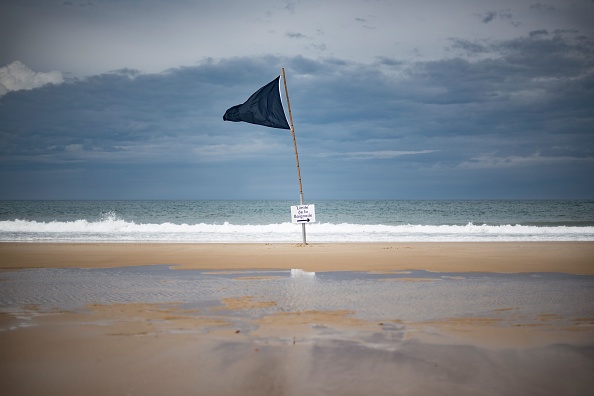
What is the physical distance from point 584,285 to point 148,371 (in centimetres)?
804

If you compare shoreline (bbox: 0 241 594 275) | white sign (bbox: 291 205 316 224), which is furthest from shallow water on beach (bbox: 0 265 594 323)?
white sign (bbox: 291 205 316 224)

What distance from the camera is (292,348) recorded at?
4367mm

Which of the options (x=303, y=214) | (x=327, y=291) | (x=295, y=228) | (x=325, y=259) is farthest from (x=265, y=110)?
(x=295, y=228)

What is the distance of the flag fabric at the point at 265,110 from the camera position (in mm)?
14836

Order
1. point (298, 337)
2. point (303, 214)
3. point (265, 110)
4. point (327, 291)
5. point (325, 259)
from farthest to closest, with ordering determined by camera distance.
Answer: point (303, 214)
point (265, 110)
point (325, 259)
point (327, 291)
point (298, 337)

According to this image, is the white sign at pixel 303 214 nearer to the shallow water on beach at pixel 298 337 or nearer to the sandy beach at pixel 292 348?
the shallow water on beach at pixel 298 337

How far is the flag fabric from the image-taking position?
1484 centimetres

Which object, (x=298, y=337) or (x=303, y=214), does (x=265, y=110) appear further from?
(x=298, y=337)

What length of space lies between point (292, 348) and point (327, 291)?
3.29m

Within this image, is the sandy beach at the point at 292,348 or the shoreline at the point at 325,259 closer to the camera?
the sandy beach at the point at 292,348

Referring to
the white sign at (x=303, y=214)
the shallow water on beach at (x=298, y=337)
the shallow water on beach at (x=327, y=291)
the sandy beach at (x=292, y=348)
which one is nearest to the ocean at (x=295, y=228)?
the white sign at (x=303, y=214)

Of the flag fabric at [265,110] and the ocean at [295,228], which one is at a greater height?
the flag fabric at [265,110]

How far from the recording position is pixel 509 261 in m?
11.8

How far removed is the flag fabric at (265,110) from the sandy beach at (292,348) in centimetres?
821
